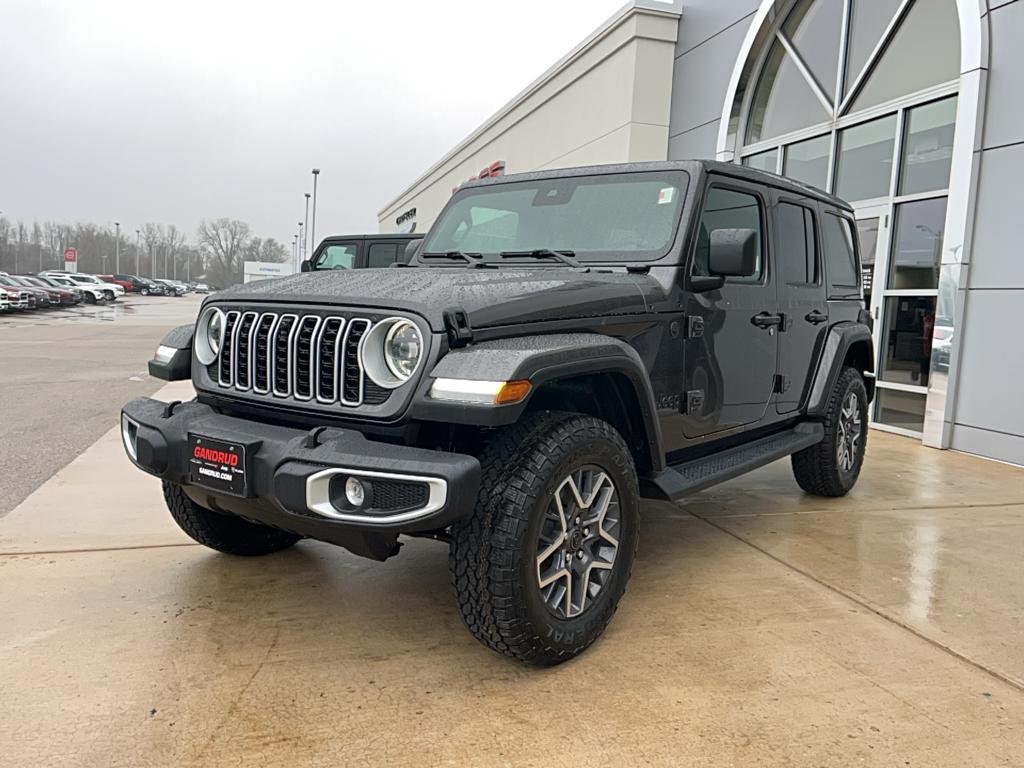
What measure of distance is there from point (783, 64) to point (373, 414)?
9170 mm

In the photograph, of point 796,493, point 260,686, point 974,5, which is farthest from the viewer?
point 974,5

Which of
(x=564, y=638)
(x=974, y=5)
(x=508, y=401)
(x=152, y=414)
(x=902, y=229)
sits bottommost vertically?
(x=564, y=638)

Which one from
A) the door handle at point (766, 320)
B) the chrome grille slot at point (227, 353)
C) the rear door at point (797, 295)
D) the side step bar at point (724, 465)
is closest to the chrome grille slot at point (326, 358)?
the chrome grille slot at point (227, 353)

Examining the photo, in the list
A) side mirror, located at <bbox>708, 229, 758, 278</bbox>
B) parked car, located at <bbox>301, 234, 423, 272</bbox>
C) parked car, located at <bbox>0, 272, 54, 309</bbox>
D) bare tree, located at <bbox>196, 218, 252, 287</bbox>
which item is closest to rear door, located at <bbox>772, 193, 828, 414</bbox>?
side mirror, located at <bbox>708, 229, 758, 278</bbox>

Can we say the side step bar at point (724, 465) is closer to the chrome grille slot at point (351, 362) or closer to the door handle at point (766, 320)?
the door handle at point (766, 320)

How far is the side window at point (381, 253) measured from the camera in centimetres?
1018

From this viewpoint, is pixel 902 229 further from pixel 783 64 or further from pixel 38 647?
pixel 38 647

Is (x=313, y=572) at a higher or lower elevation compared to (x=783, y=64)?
lower

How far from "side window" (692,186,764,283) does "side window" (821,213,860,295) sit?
3.07 ft

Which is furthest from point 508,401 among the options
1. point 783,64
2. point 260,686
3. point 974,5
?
point 783,64

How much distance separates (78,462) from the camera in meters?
5.83

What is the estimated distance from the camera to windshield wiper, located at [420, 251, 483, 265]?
12.5 ft

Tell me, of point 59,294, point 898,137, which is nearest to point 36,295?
point 59,294

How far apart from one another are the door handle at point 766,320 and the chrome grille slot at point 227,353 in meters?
2.49
